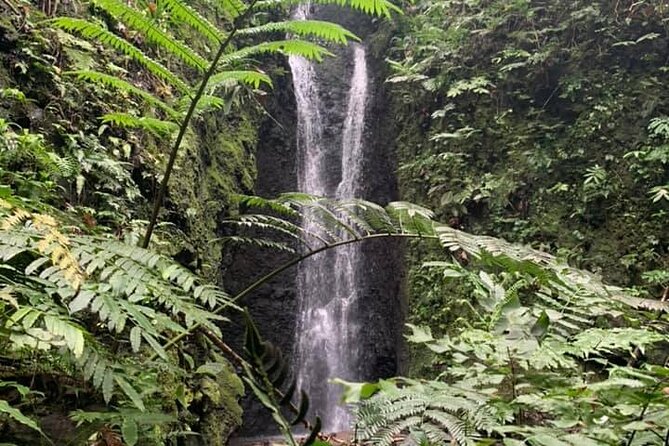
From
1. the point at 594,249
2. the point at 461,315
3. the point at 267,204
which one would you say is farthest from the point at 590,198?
the point at 267,204

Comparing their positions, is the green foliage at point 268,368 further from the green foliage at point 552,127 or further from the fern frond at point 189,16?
the green foliage at point 552,127

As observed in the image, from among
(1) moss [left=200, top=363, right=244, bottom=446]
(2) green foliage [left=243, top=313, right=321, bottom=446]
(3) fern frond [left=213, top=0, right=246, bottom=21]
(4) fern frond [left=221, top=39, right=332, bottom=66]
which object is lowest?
(1) moss [left=200, top=363, right=244, bottom=446]

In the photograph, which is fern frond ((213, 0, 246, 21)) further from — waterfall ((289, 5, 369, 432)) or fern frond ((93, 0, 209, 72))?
waterfall ((289, 5, 369, 432))

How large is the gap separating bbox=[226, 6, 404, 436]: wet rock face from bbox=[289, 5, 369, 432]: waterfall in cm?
13

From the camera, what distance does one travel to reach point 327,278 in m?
8.43

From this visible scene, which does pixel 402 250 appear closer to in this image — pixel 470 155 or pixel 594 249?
pixel 470 155

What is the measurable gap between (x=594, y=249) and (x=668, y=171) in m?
1.04

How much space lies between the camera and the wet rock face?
25.1ft

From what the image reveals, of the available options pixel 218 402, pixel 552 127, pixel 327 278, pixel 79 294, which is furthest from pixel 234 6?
pixel 327 278

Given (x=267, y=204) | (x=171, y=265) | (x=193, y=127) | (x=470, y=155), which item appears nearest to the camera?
(x=171, y=265)

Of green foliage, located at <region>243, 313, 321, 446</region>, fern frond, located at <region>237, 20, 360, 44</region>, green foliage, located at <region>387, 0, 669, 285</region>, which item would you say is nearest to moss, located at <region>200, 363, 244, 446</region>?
fern frond, located at <region>237, 20, 360, 44</region>

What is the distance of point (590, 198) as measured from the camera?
4.90m

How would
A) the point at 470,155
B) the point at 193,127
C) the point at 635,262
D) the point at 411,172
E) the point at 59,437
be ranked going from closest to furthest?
1. the point at 59,437
2. the point at 635,262
3. the point at 193,127
4. the point at 470,155
5. the point at 411,172

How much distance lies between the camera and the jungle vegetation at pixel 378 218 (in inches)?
42.5
